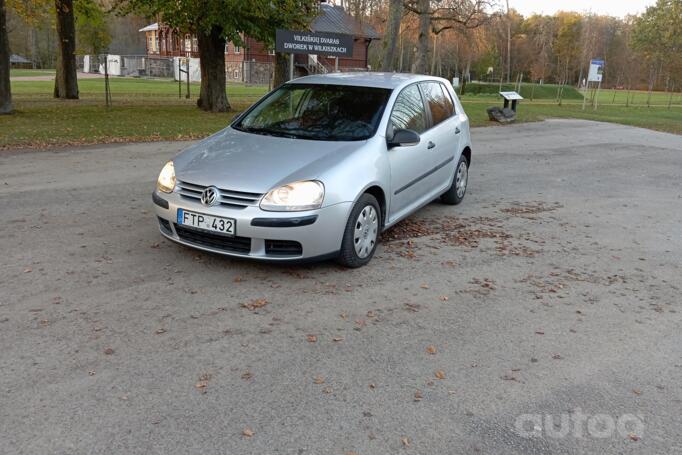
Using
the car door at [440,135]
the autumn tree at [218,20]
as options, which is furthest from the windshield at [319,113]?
the autumn tree at [218,20]

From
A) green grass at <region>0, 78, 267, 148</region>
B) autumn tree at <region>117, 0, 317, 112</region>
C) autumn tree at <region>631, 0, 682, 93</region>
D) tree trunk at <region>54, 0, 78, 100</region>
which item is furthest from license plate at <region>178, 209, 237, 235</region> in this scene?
autumn tree at <region>631, 0, 682, 93</region>

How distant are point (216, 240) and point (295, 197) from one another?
0.77 m

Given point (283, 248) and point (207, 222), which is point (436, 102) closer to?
point (283, 248)

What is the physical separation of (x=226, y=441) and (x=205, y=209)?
2.31 metres

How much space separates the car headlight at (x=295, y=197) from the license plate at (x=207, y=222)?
0.97 feet

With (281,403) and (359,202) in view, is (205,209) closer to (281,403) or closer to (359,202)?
(359,202)

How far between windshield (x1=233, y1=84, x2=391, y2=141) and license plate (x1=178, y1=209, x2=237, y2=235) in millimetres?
1364

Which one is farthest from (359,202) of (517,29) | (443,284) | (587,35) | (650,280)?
(517,29)

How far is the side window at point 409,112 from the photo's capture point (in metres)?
5.86

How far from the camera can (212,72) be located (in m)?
20.5

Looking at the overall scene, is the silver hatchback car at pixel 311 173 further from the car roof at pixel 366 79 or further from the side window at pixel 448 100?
→ the side window at pixel 448 100

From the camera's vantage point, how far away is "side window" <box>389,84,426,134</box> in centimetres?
586

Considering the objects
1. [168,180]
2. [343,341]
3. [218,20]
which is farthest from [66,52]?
[343,341]

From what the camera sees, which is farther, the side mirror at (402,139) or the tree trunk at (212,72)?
the tree trunk at (212,72)
